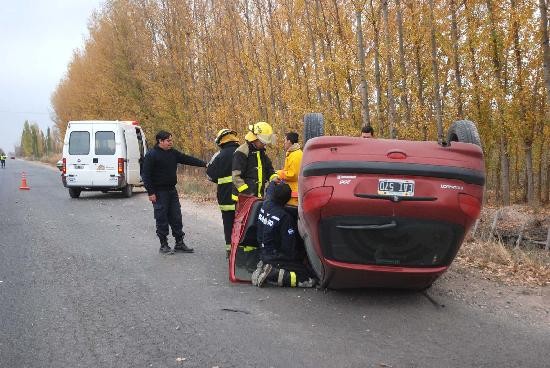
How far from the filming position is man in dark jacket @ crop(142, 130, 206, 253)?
24.3 ft

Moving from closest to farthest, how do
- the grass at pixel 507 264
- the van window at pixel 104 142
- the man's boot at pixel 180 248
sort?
the grass at pixel 507 264, the man's boot at pixel 180 248, the van window at pixel 104 142

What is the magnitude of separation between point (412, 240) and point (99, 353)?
2.53 meters

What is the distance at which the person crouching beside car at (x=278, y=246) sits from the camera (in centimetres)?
554

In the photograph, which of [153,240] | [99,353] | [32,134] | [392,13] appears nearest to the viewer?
[99,353]

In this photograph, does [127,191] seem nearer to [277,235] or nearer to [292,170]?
[292,170]

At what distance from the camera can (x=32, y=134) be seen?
379ft

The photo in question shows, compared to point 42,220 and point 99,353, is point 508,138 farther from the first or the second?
point 99,353

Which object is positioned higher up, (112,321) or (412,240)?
(412,240)

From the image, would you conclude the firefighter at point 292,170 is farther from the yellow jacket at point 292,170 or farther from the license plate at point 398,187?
the license plate at point 398,187

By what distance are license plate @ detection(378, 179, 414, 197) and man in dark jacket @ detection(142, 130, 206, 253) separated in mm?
3958

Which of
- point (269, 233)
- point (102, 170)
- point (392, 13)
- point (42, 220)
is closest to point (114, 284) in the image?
point (269, 233)

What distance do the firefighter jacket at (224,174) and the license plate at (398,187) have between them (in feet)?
9.30

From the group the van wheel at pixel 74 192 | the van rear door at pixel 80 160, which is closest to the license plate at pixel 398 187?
the van rear door at pixel 80 160

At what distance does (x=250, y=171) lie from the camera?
660 cm
